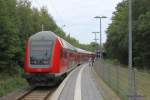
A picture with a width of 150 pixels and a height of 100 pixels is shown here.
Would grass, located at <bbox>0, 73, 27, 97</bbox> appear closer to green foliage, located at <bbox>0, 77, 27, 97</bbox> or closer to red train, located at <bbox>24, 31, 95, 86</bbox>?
green foliage, located at <bbox>0, 77, 27, 97</bbox>

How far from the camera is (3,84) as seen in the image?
2794 centimetres

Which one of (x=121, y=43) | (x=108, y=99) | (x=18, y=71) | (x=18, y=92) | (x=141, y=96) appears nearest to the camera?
(x=141, y=96)

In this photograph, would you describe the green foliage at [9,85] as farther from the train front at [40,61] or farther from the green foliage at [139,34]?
the green foliage at [139,34]

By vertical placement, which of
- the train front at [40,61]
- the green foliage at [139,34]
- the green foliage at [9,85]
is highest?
the green foliage at [139,34]

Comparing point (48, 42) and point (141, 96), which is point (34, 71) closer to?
point (48, 42)

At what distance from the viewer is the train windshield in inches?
1168

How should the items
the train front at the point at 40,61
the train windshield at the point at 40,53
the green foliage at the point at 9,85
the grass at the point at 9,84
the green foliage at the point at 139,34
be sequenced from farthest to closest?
the green foliage at the point at 139,34 → the train windshield at the point at 40,53 → the train front at the point at 40,61 → the grass at the point at 9,84 → the green foliage at the point at 9,85

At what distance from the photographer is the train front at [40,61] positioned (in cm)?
2933

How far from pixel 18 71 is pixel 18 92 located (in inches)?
480

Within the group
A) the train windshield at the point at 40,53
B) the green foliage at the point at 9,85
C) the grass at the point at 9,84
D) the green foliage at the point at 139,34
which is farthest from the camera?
the green foliage at the point at 139,34

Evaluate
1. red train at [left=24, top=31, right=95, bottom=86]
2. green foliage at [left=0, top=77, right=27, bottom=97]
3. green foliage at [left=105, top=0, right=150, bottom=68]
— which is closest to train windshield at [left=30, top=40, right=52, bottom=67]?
red train at [left=24, top=31, right=95, bottom=86]

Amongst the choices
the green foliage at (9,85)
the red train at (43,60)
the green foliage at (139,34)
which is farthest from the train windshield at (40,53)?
the green foliage at (139,34)

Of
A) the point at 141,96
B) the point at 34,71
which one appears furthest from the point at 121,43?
the point at 141,96

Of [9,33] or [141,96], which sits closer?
[141,96]
